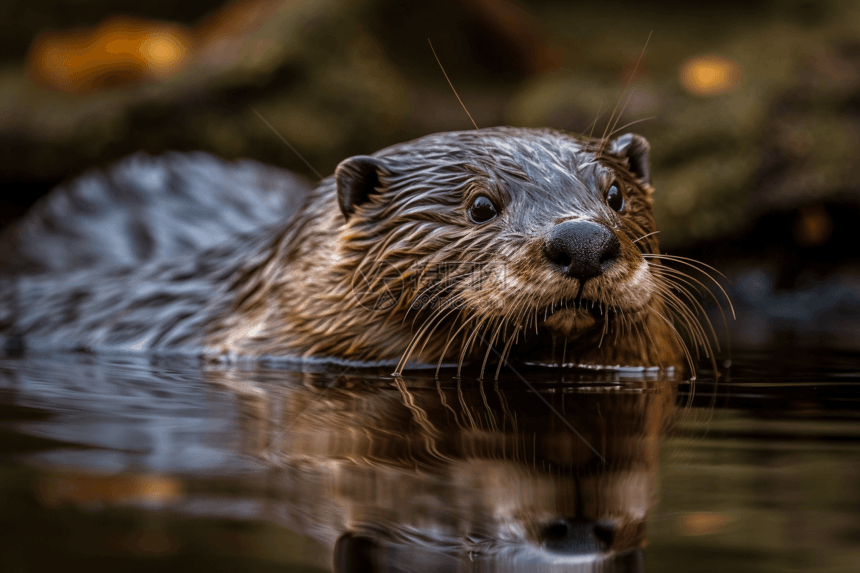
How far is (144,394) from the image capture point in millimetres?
1996

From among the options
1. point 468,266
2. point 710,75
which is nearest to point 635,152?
point 468,266

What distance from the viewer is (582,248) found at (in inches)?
84.8

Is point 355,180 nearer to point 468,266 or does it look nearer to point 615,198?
point 468,266

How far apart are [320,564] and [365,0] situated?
7357 mm

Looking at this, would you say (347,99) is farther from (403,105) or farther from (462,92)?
(462,92)

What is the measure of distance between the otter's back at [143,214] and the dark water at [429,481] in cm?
251

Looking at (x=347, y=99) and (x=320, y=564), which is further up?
(x=347, y=99)

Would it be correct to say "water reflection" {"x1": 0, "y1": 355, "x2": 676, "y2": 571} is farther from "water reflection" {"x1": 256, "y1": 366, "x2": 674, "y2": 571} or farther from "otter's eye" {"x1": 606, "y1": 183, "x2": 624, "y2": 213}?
"otter's eye" {"x1": 606, "y1": 183, "x2": 624, "y2": 213}

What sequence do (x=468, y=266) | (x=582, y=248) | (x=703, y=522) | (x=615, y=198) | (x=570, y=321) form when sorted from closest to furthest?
(x=703, y=522), (x=582, y=248), (x=570, y=321), (x=468, y=266), (x=615, y=198)

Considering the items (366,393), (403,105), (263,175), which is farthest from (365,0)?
(366,393)

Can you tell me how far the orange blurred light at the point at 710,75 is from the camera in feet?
22.8

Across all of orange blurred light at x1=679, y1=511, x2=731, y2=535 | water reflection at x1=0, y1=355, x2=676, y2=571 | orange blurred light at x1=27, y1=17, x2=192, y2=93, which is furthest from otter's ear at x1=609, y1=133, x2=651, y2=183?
orange blurred light at x1=27, y1=17, x2=192, y2=93

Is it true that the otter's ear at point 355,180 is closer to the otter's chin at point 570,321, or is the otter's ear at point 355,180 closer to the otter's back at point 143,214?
the otter's chin at point 570,321

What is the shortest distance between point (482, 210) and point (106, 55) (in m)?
6.43
